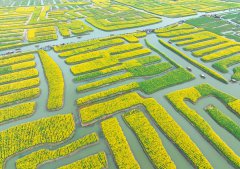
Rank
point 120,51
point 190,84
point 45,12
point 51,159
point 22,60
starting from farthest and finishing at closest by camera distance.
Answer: point 45,12 → point 120,51 → point 22,60 → point 190,84 → point 51,159

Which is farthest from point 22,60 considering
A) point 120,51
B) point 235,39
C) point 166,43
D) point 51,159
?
point 235,39

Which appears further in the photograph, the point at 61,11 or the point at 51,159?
the point at 61,11

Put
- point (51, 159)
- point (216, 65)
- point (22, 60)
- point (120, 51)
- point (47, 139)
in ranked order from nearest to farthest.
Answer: point (51, 159) < point (47, 139) < point (216, 65) < point (22, 60) < point (120, 51)

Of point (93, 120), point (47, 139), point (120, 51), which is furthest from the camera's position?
point (120, 51)

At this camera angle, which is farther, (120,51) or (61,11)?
(61,11)

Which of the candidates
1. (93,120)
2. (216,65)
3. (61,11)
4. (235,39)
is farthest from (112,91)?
(61,11)

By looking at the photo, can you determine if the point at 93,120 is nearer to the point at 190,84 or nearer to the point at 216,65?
the point at 190,84

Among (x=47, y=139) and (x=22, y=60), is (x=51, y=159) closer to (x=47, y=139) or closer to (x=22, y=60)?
(x=47, y=139)

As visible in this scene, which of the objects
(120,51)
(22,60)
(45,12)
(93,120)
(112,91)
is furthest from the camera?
(45,12)

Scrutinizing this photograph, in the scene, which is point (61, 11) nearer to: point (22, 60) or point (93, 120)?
point (22, 60)
